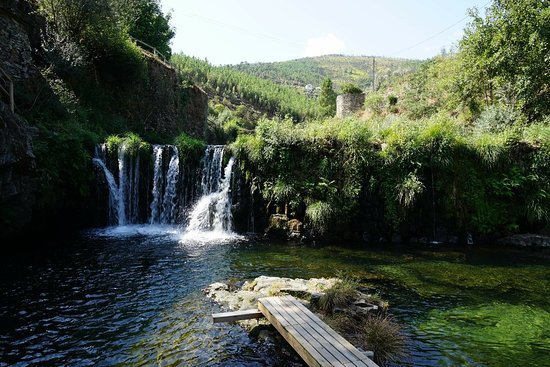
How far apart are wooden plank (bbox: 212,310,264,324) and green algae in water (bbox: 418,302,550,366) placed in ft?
9.11

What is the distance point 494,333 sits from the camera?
624 cm

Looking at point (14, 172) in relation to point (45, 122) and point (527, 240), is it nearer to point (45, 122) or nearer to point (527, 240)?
point (45, 122)

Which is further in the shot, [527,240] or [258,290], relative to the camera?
[527,240]

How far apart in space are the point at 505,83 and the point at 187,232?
17.3 metres

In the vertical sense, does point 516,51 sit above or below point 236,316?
above

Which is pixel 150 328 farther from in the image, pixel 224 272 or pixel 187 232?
pixel 187 232

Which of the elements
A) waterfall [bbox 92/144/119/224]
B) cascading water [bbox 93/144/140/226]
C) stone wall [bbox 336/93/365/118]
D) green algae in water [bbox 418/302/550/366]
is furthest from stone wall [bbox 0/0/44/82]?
stone wall [bbox 336/93/365/118]

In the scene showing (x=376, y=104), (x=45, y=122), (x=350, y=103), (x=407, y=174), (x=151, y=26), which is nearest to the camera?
(x=407, y=174)

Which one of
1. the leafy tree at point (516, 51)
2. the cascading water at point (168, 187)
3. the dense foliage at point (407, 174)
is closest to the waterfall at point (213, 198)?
the cascading water at point (168, 187)

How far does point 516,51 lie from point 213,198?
16150mm

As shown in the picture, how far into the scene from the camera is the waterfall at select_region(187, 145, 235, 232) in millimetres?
14508

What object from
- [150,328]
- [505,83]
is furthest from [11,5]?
[505,83]

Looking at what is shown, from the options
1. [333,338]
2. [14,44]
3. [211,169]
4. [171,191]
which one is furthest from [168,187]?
[333,338]

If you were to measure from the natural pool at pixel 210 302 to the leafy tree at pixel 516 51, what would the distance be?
9630mm
